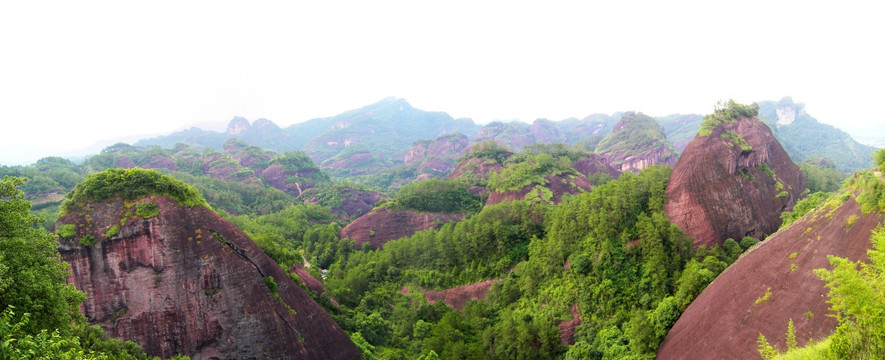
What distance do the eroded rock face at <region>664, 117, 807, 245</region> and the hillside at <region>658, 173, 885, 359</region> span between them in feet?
23.8

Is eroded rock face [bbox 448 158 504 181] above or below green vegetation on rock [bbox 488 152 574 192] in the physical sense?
below

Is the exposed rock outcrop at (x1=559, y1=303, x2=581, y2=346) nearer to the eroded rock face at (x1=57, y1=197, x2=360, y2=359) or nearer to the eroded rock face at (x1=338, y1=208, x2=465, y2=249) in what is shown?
the eroded rock face at (x1=57, y1=197, x2=360, y2=359)

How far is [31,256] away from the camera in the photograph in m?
10.8

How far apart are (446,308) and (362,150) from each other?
152098 millimetres

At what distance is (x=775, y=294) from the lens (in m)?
16.1

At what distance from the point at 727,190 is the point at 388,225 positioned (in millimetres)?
38687

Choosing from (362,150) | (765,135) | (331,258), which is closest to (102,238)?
(331,258)

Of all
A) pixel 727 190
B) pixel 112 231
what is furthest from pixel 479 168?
pixel 112 231

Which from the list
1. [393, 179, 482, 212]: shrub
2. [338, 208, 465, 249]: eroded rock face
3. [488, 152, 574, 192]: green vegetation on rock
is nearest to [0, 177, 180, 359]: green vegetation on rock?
[338, 208, 465, 249]: eroded rock face

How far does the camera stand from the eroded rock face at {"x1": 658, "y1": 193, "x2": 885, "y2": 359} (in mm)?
14453

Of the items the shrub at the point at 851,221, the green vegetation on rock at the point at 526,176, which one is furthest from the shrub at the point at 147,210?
the green vegetation on rock at the point at 526,176

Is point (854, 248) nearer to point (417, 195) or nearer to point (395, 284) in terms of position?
point (395, 284)

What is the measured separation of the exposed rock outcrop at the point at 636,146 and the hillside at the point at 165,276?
90161mm

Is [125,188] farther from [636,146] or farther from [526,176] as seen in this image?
[636,146]
